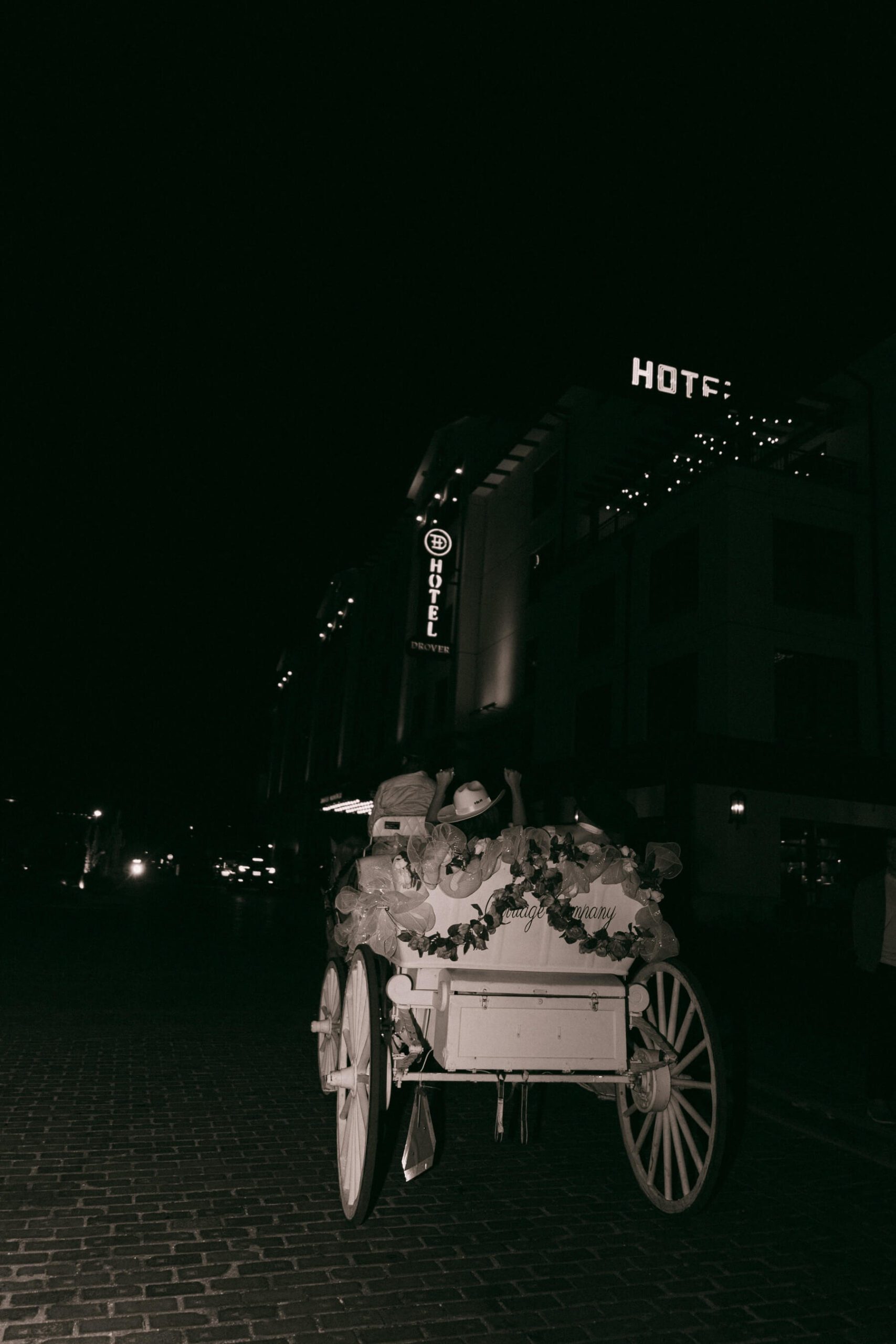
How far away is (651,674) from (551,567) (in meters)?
8.43

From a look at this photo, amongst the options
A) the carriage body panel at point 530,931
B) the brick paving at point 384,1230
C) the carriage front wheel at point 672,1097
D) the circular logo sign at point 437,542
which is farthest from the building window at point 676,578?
the carriage body panel at point 530,931

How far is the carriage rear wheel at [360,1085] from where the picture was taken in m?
3.90

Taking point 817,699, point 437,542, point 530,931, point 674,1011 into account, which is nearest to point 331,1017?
point 530,931

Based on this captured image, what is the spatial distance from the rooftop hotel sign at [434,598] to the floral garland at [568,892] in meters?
33.0

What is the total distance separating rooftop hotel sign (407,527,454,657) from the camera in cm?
3775

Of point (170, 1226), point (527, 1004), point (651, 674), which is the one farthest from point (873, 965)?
point (651, 674)

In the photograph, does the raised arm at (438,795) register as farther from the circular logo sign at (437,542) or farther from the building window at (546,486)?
the circular logo sign at (437,542)

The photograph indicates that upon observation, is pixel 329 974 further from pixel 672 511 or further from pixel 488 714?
pixel 488 714

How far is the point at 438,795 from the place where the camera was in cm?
500

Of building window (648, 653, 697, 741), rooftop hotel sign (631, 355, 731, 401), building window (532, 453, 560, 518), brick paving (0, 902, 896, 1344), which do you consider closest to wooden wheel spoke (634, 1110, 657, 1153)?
brick paving (0, 902, 896, 1344)

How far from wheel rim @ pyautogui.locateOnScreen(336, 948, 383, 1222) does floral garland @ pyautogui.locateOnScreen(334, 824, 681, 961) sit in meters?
0.26

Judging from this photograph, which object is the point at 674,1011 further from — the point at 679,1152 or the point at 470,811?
the point at 470,811

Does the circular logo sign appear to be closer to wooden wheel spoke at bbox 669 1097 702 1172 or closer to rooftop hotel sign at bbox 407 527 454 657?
rooftop hotel sign at bbox 407 527 454 657

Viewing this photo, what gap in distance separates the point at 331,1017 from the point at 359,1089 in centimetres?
132
